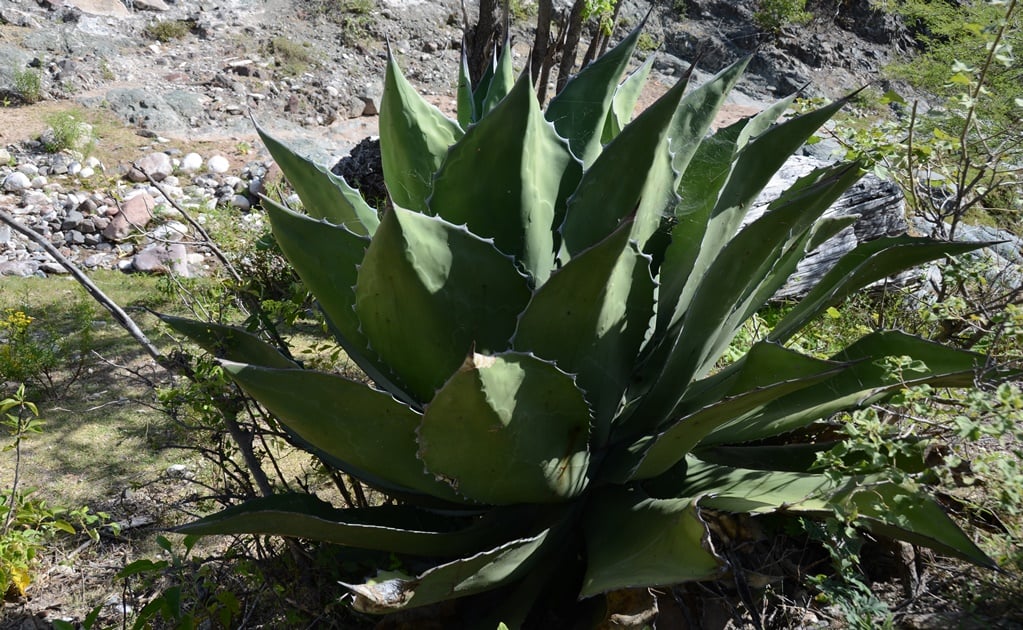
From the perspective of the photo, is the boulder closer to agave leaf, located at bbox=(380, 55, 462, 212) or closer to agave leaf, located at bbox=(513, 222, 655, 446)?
agave leaf, located at bbox=(380, 55, 462, 212)

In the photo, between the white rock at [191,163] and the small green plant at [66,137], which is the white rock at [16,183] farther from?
the white rock at [191,163]

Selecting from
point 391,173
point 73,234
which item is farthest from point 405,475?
point 73,234

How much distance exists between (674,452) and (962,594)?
2.96 feet

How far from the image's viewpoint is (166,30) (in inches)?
435

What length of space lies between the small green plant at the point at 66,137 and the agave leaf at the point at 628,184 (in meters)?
8.20

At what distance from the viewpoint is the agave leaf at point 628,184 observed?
1.64m

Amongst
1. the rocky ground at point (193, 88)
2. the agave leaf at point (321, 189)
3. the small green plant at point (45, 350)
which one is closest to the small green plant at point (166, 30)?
the rocky ground at point (193, 88)

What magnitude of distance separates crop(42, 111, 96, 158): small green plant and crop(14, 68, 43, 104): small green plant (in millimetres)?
941

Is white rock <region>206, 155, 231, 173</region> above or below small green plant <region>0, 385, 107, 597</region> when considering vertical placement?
below

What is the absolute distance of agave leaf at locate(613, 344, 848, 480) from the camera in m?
1.37

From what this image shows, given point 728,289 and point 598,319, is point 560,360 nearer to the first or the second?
point 598,319

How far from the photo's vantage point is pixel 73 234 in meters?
6.73

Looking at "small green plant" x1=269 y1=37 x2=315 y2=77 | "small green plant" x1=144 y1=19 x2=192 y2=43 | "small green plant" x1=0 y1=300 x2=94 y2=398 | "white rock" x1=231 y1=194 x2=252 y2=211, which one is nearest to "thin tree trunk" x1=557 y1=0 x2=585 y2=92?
"white rock" x1=231 y1=194 x2=252 y2=211

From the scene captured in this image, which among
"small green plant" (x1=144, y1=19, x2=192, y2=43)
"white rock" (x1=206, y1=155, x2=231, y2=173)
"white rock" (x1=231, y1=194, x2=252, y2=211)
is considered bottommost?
"white rock" (x1=206, y1=155, x2=231, y2=173)
